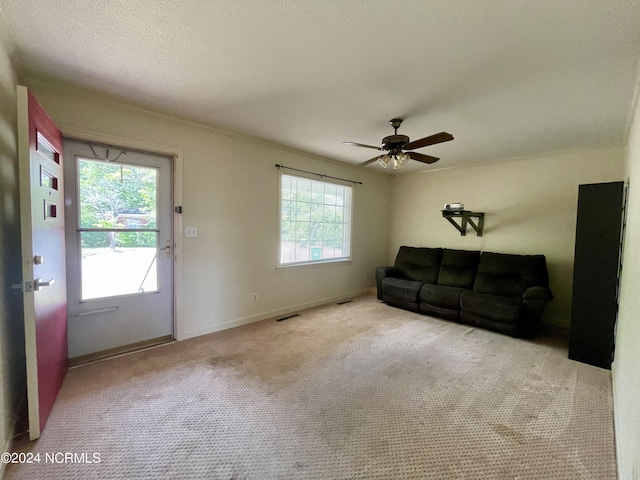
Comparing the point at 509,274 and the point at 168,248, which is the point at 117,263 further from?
A: the point at 509,274

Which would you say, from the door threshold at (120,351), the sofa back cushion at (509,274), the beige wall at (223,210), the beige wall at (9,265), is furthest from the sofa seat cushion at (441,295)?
the beige wall at (9,265)

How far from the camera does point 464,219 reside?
14.5ft

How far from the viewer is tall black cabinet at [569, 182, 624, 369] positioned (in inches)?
97.0

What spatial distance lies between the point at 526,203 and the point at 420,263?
1.65m

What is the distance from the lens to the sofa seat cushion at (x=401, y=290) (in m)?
4.01

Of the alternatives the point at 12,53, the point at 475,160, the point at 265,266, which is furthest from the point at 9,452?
the point at 475,160

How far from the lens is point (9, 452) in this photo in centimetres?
148

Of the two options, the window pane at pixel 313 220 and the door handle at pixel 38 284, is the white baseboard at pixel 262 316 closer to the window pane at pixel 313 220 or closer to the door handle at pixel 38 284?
the window pane at pixel 313 220

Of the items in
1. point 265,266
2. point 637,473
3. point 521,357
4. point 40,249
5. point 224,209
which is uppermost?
point 224,209

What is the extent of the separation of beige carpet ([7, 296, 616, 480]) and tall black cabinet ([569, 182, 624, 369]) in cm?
21

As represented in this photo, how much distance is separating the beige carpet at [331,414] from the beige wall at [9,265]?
0.86ft

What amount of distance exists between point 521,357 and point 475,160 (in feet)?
8.94

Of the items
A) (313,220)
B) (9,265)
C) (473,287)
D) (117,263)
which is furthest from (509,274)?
(9,265)

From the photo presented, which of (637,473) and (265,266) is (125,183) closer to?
(265,266)
